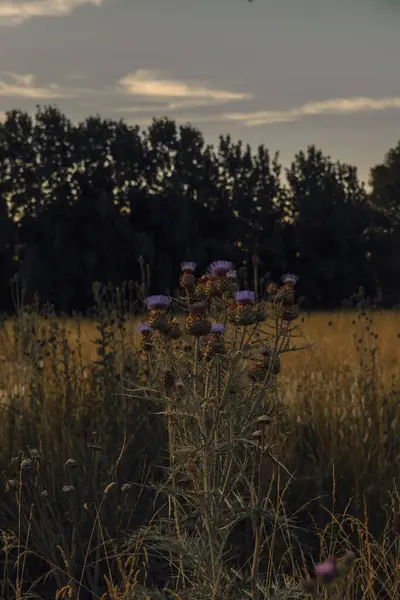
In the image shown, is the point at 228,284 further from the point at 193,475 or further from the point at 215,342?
the point at 193,475

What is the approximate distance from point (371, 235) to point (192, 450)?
115 ft

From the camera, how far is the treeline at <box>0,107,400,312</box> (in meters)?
32.8

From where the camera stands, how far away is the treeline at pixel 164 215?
32.8 meters

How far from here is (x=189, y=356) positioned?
12.0 feet

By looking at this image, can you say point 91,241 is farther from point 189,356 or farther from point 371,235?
point 189,356

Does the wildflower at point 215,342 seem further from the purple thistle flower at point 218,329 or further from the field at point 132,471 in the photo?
the field at point 132,471

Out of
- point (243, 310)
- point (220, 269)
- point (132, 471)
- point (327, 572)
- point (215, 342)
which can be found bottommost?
point (132, 471)

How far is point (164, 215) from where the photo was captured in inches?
1355

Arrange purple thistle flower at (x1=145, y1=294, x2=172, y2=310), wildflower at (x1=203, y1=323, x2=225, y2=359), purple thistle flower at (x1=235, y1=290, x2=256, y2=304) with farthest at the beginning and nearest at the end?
purple thistle flower at (x1=145, y1=294, x2=172, y2=310)
purple thistle flower at (x1=235, y1=290, x2=256, y2=304)
wildflower at (x1=203, y1=323, x2=225, y2=359)

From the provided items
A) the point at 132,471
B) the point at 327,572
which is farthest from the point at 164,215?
the point at 327,572

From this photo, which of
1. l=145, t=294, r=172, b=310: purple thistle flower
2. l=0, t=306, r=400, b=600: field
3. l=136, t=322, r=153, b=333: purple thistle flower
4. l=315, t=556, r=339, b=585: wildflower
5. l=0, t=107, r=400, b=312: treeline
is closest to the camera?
l=315, t=556, r=339, b=585: wildflower

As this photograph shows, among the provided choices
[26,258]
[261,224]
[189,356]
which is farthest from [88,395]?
[261,224]

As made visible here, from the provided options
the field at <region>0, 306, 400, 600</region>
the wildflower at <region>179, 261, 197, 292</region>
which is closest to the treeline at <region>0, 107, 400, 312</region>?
the field at <region>0, 306, 400, 600</region>

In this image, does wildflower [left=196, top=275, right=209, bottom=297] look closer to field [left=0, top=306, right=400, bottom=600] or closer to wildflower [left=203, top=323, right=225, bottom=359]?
wildflower [left=203, top=323, right=225, bottom=359]
